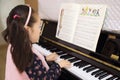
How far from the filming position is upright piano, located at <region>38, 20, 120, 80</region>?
4.16 feet

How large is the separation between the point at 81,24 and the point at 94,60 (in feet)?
1.10

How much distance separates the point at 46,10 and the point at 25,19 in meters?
1.22

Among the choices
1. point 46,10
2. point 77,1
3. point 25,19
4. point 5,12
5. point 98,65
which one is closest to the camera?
point 25,19

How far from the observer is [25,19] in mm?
1208

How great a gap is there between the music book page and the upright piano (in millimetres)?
55

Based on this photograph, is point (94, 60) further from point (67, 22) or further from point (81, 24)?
point (67, 22)

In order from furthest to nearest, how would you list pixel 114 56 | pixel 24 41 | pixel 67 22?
pixel 67 22 < pixel 114 56 < pixel 24 41

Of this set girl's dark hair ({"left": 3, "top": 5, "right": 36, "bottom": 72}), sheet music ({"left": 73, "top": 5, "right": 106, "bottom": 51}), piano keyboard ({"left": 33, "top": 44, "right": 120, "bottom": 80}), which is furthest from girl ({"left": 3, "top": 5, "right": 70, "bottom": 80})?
sheet music ({"left": 73, "top": 5, "right": 106, "bottom": 51})

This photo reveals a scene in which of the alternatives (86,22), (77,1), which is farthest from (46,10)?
(86,22)

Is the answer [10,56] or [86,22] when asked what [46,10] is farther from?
[10,56]

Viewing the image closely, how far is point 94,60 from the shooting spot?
142 centimetres

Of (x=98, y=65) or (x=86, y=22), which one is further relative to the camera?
(x=86, y=22)

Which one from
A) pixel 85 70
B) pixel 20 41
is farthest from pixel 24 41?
pixel 85 70

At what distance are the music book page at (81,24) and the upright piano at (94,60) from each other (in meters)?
0.05
